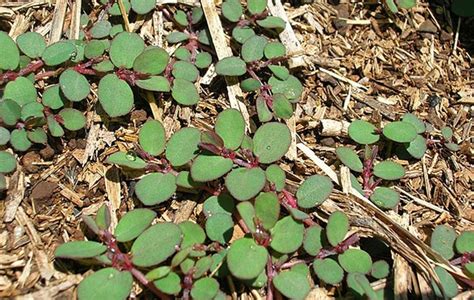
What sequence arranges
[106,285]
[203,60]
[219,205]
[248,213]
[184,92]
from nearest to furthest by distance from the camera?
1. [106,285]
2. [248,213]
3. [219,205]
4. [184,92]
5. [203,60]

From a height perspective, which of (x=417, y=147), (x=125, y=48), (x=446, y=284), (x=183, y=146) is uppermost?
(x=125, y=48)

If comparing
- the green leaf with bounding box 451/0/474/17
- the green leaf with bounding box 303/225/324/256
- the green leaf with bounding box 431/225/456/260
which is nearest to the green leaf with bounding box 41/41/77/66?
the green leaf with bounding box 303/225/324/256

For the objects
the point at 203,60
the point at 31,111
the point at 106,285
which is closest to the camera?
the point at 106,285

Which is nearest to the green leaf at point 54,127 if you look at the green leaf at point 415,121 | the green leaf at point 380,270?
the green leaf at point 380,270

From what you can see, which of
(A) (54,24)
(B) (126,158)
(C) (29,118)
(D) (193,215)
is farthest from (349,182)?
(A) (54,24)

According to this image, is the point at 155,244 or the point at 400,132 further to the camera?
the point at 400,132

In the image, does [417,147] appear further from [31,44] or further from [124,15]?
[31,44]

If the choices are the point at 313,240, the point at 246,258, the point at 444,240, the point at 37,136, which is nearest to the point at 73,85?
the point at 37,136
